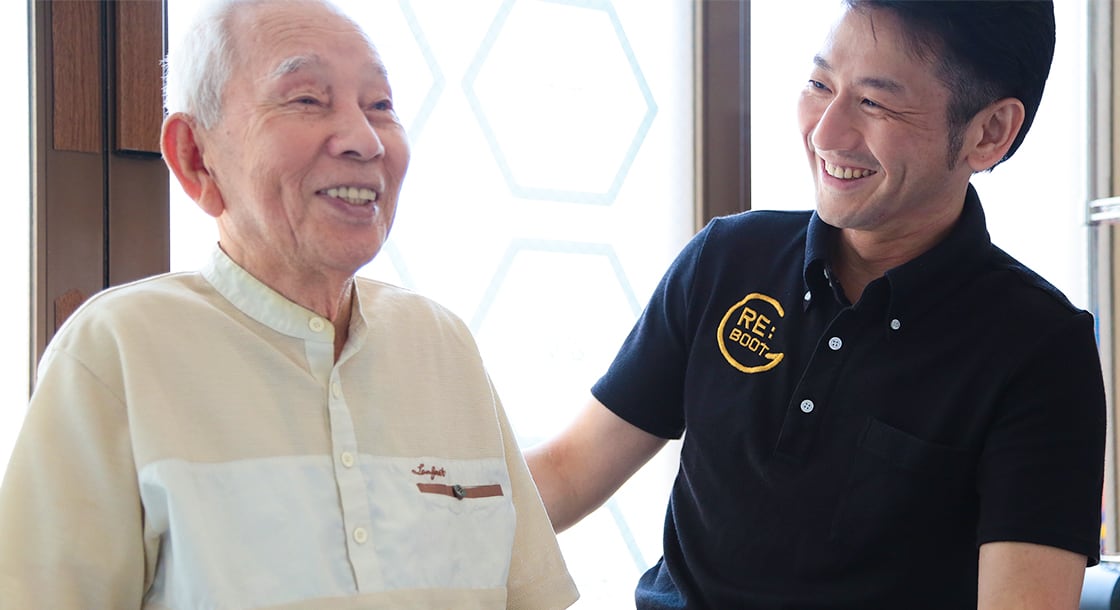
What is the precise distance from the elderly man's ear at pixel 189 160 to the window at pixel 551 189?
973 mm

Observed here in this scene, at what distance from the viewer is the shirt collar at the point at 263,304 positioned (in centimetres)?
134

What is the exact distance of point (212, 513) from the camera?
1.20 m

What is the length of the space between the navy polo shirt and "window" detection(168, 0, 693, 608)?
2.47ft

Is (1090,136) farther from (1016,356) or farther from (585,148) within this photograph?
(1016,356)

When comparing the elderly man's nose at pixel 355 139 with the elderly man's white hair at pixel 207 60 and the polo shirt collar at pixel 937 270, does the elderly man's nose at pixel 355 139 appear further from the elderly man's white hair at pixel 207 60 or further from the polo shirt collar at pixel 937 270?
the polo shirt collar at pixel 937 270

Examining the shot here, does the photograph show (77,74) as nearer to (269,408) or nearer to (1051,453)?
(269,408)

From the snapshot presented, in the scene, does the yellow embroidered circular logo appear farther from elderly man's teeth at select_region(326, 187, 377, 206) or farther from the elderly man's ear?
the elderly man's ear

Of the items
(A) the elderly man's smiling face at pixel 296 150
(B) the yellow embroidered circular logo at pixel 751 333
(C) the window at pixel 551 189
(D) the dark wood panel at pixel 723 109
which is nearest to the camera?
(A) the elderly man's smiling face at pixel 296 150

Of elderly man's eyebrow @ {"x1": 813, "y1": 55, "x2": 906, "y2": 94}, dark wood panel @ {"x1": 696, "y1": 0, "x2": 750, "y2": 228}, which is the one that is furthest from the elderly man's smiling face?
dark wood panel @ {"x1": 696, "y1": 0, "x2": 750, "y2": 228}

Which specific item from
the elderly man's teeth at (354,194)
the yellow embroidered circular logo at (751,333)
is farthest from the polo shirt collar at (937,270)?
the elderly man's teeth at (354,194)

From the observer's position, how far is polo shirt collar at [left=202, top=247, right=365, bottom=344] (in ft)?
4.39

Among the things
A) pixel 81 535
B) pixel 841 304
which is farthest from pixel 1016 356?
pixel 81 535

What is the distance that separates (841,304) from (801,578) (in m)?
0.44

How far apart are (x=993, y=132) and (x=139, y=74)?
1454mm
